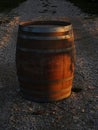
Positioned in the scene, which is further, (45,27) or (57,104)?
(57,104)

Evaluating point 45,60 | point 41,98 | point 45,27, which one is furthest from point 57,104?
point 45,27

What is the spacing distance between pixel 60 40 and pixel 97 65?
124 inches

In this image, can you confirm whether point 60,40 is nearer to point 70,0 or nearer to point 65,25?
point 65,25

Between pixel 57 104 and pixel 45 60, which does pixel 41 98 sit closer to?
pixel 57 104

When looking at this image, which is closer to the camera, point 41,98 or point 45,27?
point 45,27

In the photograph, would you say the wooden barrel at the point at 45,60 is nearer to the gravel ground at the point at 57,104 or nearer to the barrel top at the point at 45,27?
the barrel top at the point at 45,27

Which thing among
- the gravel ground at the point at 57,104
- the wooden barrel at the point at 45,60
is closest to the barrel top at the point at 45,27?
the wooden barrel at the point at 45,60

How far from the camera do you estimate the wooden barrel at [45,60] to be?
255 inches

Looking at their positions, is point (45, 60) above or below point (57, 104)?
above

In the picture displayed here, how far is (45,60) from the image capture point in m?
6.57

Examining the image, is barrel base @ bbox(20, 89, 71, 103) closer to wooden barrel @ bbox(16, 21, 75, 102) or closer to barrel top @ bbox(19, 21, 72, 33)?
wooden barrel @ bbox(16, 21, 75, 102)

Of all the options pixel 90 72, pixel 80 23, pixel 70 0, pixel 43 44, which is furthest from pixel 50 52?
pixel 70 0

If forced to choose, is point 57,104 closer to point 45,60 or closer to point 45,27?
point 45,60

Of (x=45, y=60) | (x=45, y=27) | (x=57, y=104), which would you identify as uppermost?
(x=45, y=27)
